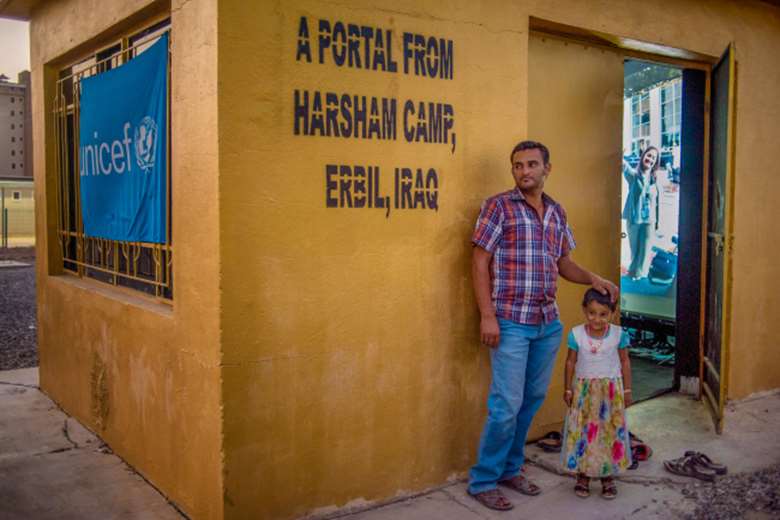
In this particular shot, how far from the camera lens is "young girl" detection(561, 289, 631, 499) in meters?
4.01

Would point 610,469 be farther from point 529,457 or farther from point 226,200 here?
point 226,200

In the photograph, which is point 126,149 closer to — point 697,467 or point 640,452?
point 640,452

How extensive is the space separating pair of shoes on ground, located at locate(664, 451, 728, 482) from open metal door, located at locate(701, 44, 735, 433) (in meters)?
0.72

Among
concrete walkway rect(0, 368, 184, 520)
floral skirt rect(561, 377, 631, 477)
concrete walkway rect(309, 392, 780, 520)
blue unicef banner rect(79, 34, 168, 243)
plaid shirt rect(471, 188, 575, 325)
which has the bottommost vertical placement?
concrete walkway rect(0, 368, 184, 520)

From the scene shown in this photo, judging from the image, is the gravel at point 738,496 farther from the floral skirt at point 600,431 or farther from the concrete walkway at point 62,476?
the concrete walkway at point 62,476

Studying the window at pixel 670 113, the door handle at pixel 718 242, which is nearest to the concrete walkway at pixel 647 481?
the door handle at pixel 718 242

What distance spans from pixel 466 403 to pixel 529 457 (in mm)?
724

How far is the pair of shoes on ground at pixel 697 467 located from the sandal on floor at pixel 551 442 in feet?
2.28

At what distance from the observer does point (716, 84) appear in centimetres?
566

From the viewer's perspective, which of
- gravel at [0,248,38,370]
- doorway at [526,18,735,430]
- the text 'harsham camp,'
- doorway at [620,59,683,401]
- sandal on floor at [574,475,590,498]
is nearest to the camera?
the text 'harsham camp,'

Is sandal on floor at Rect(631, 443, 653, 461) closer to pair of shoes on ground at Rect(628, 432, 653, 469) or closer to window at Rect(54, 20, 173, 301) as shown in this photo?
pair of shoes on ground at Rect(628, 432, 653, 469)

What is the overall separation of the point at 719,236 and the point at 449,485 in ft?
9.42

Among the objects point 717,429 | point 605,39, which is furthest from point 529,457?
point 605,39

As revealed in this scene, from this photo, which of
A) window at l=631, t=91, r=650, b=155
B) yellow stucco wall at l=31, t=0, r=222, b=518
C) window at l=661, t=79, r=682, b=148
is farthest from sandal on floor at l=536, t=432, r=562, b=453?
window at l=631, t=91, r=650, b=155
